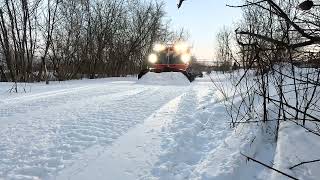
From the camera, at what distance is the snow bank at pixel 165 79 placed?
21286 mm

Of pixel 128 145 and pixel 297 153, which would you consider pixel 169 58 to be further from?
pixel 297 153

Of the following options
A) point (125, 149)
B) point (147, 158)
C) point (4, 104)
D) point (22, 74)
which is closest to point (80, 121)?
point (125, 149)

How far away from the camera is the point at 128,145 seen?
5949mm

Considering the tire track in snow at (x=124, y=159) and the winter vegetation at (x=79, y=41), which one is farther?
the winter vegetation at (x=79, y=41)

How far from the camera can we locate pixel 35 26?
25000mm

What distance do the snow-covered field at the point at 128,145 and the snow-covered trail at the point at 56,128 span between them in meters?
0.01

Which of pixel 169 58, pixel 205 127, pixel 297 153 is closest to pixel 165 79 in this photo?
pixel 169 58

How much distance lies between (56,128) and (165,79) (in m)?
14.9

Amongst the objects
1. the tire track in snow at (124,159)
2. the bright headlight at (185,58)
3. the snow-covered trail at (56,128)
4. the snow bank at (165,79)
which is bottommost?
the tire track in snow at (124,159)

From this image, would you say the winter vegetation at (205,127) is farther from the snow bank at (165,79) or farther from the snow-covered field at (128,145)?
the snow bank at (165,79)

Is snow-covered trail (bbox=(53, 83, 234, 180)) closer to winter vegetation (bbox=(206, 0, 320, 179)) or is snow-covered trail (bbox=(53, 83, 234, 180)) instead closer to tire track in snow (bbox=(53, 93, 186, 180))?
tire track in snow (bbox=(53, 93, 186, 180))

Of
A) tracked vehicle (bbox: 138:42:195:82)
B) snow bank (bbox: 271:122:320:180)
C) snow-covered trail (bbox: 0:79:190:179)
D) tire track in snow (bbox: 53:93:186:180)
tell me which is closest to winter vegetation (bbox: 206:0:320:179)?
snow bank (bbox: 271:122:320:180)

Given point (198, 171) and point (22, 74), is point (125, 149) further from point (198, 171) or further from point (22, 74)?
point (22, 74)

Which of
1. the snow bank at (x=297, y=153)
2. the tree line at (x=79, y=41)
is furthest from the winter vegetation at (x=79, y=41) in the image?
the snow bank at (x=297, y=153)
